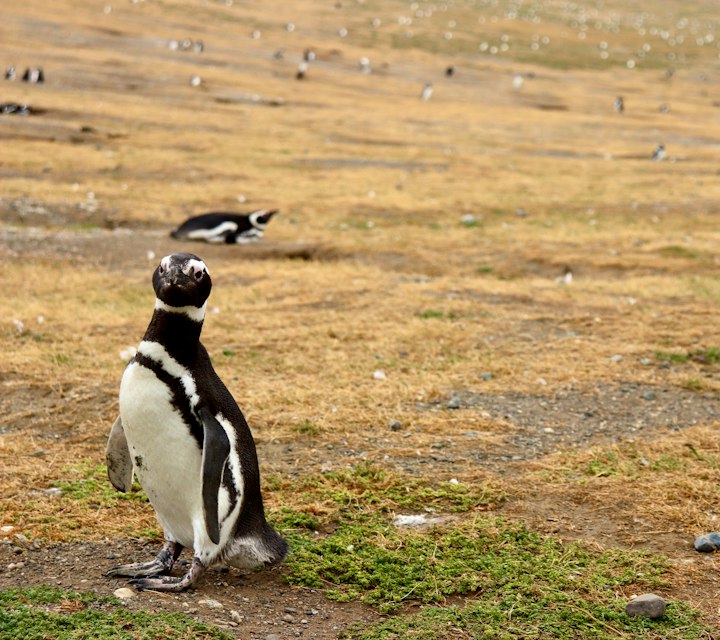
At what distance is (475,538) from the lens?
533 cm

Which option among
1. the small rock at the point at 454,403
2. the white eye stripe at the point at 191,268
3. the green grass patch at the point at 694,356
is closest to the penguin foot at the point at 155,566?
the white eye stripe at the point at 191,268

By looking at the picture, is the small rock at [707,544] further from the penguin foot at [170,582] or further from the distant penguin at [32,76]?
the distant penguin at [32,76]

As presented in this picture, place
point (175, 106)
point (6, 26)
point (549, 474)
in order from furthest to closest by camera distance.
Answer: point (6, 26) < point (175, 106) < point (549, 474)

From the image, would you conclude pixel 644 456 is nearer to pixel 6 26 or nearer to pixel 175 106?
pixel 175 106

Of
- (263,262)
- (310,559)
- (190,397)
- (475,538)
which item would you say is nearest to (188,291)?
(190,397)

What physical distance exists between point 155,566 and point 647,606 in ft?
8.14

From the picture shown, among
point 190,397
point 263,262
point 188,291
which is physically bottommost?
point 263,262

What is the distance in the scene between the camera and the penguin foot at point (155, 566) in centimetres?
464

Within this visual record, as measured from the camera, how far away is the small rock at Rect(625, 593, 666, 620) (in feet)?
14.7

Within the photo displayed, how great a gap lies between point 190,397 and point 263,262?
9.47 meters

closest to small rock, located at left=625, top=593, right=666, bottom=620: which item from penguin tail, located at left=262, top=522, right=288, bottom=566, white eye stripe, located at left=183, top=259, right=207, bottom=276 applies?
penguin tail, located at left=262, top=522, right=288, bottom=566

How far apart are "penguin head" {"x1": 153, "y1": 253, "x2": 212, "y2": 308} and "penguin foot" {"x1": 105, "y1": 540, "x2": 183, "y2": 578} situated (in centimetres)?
130

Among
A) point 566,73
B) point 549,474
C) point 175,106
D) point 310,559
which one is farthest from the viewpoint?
point 566,73

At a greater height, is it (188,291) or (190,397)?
(188,291)
